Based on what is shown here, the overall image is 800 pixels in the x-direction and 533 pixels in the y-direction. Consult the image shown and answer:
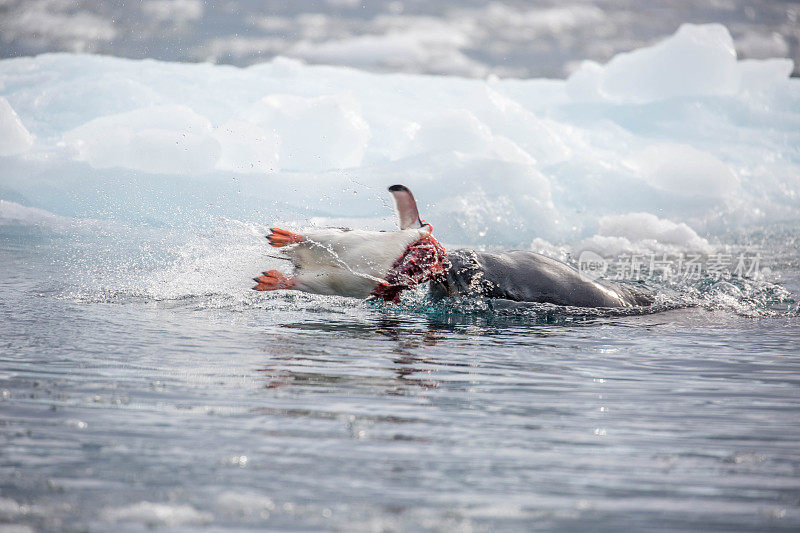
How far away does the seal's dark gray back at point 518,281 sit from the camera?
465cm

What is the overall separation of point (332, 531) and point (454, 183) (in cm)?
1127

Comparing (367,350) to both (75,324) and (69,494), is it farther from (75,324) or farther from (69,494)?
(69,494)

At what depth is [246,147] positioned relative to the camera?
41.7 feet

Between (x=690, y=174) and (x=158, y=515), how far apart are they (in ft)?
48.7

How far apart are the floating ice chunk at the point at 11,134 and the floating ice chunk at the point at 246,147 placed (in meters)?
3.43

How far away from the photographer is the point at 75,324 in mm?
3771

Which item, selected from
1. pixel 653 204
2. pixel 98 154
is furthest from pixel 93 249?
pixel 653 204

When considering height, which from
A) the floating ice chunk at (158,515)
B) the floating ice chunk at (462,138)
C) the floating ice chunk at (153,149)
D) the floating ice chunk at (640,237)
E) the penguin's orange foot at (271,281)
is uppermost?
the floating ice chunk at (462,138)

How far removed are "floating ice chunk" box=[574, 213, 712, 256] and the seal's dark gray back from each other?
6.09 metres

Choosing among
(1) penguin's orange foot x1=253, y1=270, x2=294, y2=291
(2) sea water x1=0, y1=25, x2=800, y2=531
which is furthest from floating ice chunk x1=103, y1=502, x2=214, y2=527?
(1) penguin's orange foot x1=253, y1=270, x2=294, y2=291

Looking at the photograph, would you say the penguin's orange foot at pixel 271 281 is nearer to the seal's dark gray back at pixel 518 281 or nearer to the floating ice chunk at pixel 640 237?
the seal's dark gray back at pixel 518 281

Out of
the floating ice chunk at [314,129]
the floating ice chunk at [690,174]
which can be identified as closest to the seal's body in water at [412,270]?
the floating ice chunk at [314,129]

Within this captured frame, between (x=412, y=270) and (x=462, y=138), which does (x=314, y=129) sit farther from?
(x=412, y=270)

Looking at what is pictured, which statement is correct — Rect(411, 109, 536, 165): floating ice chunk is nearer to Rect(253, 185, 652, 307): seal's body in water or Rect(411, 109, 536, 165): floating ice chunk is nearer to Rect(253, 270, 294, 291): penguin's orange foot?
Rect(253, 185, 652, 307): seal's body in water
